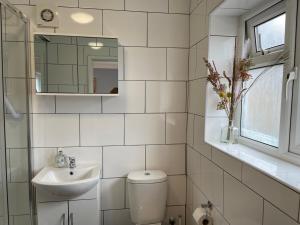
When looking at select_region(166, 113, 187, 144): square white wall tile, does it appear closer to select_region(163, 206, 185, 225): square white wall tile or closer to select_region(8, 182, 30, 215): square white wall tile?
select_region(163, 206, 185, 225): square white wall tile

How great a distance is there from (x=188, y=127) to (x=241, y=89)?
602 mm

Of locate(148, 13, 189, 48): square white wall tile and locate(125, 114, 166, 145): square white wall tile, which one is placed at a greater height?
locate(148, 13, 189, 48): square white wall tile

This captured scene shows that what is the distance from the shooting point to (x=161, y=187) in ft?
6.13

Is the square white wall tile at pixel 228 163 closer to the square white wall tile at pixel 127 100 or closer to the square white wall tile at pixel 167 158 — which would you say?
the square white wall tile at pixel 167 158

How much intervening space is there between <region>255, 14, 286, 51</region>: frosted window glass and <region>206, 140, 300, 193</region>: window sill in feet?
2.01

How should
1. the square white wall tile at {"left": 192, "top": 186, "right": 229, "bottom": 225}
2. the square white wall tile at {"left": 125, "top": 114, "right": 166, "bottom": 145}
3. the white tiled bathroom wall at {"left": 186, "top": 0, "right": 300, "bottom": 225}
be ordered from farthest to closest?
the square white wall tile at {"left": 125, "top": 114, "right": 166, "bottom": 145} → the square white wall tile at {"left": 192, "top": 186, "right": 229, "bottom": 225} → the white tiled bathroom wall at {"left": 186, "top": 0, "right": 300, "bottom": 225}

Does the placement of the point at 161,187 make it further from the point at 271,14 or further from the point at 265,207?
the point at 271,14

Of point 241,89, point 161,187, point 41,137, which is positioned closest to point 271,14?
point 241,89

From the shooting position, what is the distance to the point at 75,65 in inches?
70.6

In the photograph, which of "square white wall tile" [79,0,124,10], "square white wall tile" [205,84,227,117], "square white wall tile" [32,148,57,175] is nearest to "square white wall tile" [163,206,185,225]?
"square white wall tile" [205,84,227,117]

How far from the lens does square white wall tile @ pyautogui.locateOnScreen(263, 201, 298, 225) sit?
85cm

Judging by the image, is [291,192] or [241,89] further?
[241,89]

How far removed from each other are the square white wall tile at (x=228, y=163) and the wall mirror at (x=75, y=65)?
867 mm

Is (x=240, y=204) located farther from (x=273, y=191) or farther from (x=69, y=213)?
(x=69, y=213)
